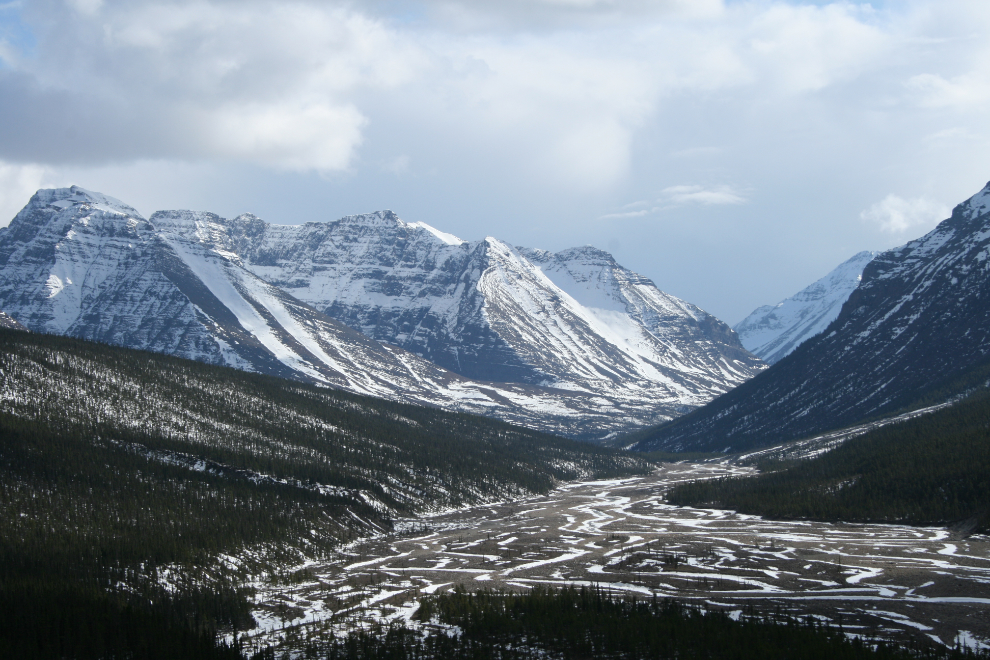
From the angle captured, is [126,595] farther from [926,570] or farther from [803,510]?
[803,510]

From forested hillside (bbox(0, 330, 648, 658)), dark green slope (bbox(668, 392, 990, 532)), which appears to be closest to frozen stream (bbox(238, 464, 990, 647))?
dark green slope (bbox(668, 392, 990, 532))

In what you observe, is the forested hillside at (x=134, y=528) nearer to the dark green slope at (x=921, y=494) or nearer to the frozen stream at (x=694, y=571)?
the frozen stream at (x=694, y=571)

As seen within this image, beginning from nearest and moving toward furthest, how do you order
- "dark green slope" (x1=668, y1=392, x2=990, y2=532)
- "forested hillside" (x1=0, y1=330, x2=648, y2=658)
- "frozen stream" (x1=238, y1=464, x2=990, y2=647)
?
"forested hillside" (x1=0, y1=330, x2=648, y2=658), "frozen stream" (x1=238, y1=464, x2=990, y2=647), "dark green slope" (x1=668, y1=392, x2=990, y2=532)

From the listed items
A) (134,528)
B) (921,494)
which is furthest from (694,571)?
(134,528)

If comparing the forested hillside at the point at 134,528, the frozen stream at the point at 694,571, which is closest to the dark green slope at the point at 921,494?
the frozen stream at the point at 694,571

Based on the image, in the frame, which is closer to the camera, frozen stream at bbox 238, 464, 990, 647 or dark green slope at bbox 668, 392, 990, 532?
frozen stream at bbox 238, 464, 990, 647

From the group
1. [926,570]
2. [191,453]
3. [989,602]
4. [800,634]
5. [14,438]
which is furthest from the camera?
Answer: [191,453]

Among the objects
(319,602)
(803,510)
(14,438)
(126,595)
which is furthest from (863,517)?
(14,438)

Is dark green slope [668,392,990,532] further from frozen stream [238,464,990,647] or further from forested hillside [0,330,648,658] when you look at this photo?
forested hillside [0,330,648,658]
